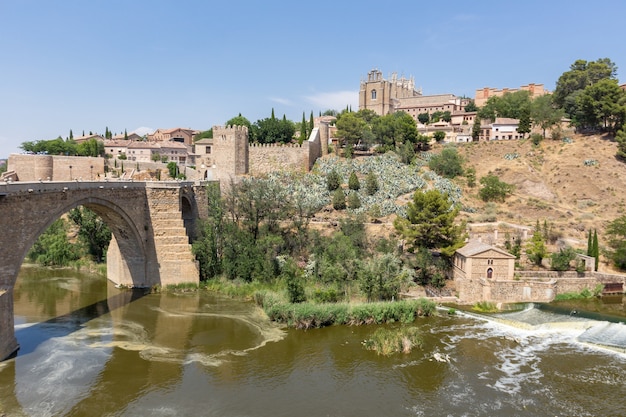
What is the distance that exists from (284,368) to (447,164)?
31.1 metres

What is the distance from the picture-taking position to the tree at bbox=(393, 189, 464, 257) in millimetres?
25562

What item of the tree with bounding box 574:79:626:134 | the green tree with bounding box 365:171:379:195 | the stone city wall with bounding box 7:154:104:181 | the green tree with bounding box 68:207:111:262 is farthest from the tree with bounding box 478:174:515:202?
the stone city wall with bounding box 7:154:104:181

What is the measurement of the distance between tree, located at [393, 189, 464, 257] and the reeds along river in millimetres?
5783

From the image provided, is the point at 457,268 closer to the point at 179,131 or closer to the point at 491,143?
the point at 491,143

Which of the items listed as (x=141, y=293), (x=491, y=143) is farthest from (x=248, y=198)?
(x=491, y=143)

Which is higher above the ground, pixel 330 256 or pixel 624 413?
pixel 330 256

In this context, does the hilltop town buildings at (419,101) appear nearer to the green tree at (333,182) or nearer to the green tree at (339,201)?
the green tree at (333,182)

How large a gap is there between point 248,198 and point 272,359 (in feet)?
43.5

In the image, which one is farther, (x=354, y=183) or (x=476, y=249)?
(x=354, y=183)

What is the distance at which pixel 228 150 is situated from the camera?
37.8 m

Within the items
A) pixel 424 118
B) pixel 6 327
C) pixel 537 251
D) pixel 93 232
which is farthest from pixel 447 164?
pixel 6 327

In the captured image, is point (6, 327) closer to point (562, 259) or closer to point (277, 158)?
point (562, 259)

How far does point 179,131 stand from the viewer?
78.8 metres

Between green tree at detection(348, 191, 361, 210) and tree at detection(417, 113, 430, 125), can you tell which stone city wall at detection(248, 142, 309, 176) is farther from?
tree at detection(417, 113, 430, 125)
